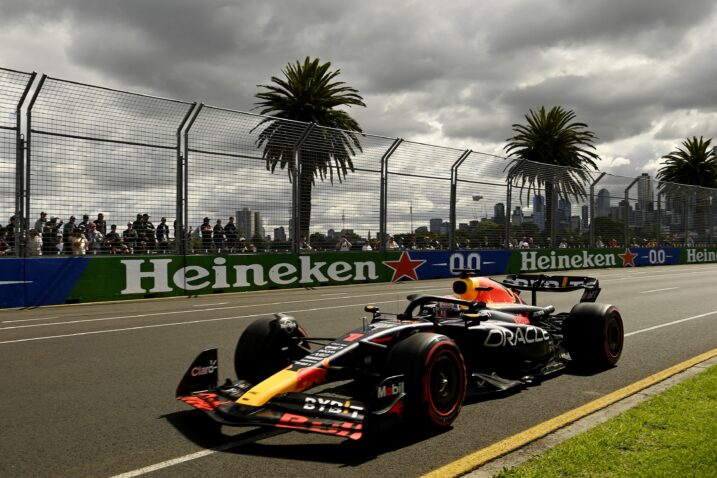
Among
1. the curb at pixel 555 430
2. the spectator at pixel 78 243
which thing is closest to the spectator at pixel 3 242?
the spectator at pixel 78 243

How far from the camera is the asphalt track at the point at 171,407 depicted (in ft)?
12.7

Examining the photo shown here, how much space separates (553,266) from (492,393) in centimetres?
2286

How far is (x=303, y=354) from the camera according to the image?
18.5 ft

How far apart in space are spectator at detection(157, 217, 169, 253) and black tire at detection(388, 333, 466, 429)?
38.1 feet

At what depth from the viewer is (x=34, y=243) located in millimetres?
13234

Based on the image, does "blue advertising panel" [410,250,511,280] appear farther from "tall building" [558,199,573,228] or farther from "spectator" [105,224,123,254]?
"spectator" [105,224,123,254]

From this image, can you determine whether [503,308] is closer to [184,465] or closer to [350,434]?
[350,434]

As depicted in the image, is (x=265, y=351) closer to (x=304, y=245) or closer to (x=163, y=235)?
(x=163, y=235)

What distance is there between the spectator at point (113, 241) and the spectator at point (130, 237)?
0.44 feet

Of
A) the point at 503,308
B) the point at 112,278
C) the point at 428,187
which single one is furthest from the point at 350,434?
the point at 428,187

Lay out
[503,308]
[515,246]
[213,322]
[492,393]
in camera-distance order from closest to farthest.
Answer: [492,393], [503,308], [213,322], [515,246]

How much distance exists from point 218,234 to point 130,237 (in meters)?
2.28

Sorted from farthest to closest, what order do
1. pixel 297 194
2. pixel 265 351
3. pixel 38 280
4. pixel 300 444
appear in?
pixel 297 194, pixel 38 280, pixel 265 351, pixel 300 444

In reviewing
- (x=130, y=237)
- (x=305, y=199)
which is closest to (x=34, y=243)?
(x=130, y=237)
